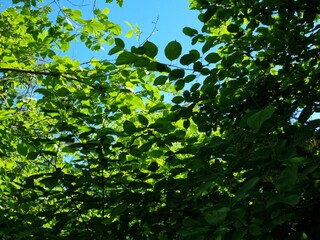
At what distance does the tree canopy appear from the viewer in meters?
1.25

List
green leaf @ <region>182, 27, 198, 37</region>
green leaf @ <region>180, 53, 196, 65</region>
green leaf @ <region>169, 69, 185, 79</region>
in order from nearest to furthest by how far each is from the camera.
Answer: green leaf @ <region>180, 53, 196, 65</region> → green leaf @ <region>169, 69, 185, 79</region> → green leaf @ <region>182, 27, 198, 37</region>

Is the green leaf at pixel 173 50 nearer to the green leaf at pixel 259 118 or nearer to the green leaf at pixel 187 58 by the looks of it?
the green leaf at pixel 187 58

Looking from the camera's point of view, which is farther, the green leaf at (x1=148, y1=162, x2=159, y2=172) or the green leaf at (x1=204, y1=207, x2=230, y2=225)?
the green leaf at (x1=148, y1=162, x2=159, y2=172)

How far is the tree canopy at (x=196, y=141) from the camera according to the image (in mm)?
1247

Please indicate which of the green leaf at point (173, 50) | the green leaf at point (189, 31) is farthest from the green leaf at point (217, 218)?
the green leaf at point (189, 31)

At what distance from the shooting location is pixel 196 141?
2529 mm

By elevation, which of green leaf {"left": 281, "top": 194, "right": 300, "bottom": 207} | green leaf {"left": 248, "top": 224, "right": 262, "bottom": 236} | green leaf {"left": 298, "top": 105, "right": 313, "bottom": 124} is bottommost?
green leaf {"left": 248, "top": 224, "right": 262, "bottom": 236}

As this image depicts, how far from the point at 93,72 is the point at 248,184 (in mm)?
3246

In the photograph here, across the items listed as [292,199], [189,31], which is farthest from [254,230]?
[189,31]

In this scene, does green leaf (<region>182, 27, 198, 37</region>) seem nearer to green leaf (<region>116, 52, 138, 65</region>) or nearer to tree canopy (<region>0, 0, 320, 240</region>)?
tree canopy (<region>0, 0, 320, 240</region>)

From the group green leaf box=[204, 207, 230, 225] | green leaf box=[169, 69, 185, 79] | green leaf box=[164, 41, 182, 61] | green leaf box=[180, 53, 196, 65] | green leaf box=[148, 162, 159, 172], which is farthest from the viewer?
green leaf box=[148, 162, 159, 172]

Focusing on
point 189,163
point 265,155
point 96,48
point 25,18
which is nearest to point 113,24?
point 96,48

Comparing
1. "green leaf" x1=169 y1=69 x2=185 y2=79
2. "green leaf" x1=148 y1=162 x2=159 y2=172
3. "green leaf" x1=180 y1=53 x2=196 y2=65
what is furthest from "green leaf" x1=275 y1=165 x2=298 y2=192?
"green leaf" x1=148 y1=162 x2=159 y2=172

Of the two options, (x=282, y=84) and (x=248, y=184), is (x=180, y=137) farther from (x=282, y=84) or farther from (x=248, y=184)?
(x=248, y=184)
